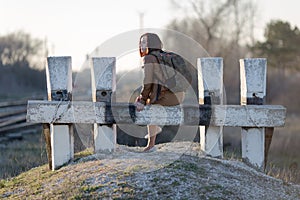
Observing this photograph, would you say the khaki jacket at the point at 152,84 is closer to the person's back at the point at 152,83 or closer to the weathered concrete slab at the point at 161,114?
the person's back at the point at 152,83

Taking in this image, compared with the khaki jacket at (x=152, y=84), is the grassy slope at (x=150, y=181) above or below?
below

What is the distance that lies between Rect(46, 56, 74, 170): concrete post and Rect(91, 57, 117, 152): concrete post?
32 cm

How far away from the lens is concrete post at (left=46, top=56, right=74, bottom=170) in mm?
6359

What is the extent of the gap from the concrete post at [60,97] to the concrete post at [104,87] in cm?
32

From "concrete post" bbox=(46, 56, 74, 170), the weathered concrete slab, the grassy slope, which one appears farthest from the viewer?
"concrete post" bbox=(46, 56, 74, 170)

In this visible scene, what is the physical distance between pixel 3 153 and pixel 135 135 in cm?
329

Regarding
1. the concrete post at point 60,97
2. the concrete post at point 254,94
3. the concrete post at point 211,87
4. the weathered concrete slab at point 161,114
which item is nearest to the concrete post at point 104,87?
the weathered concrete slab at point 161,114

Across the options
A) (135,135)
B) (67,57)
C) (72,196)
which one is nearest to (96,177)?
(72,196)

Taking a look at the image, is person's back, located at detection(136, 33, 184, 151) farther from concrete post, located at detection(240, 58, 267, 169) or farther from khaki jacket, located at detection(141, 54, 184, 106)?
concrete post, located at detection(240, 58, 267, 169)

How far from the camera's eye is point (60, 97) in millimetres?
6473

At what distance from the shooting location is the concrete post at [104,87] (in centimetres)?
638

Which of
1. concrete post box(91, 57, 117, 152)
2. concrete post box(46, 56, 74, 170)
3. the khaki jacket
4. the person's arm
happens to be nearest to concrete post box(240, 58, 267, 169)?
the khaki jacket

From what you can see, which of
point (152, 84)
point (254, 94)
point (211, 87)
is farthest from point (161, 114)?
point (254, 94)

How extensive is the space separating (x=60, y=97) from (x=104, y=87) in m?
0.57
